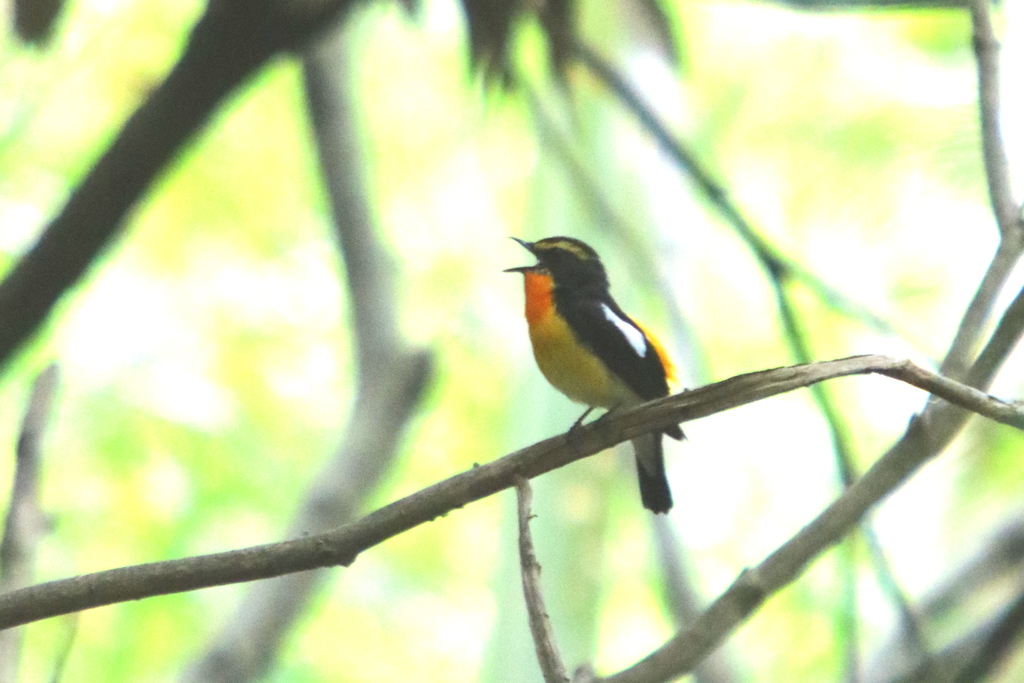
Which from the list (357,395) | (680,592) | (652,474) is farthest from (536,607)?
(357,395)

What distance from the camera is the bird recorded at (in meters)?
3.71

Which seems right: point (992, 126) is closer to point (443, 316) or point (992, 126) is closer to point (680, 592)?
point (680, 592)

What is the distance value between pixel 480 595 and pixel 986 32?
8125 millimetres

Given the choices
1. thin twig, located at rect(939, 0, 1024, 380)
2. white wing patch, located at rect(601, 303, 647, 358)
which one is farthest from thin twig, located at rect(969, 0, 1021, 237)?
white wing patch, located at rect(601, 303, 647, 358)

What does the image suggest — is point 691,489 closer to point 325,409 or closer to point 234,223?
point 325,409

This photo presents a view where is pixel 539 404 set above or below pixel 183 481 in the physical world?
above

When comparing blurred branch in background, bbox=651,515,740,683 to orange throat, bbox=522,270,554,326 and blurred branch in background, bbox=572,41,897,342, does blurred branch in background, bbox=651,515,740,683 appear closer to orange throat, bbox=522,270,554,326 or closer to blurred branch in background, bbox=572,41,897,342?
orange throat, bbox=522,270,554,326

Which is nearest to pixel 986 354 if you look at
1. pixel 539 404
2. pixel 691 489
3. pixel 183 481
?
pixel 539 404

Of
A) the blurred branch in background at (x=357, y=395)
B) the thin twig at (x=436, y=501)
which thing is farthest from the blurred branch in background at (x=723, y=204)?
the thin twig at (x=436, y=501)

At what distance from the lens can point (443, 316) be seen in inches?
334

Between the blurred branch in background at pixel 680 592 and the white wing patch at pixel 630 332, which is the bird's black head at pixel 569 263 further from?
the blurred branch in background at pixel 680 592

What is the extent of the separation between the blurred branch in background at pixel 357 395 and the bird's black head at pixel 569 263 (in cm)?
61

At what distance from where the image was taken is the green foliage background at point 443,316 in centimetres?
587

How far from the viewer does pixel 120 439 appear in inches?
296
